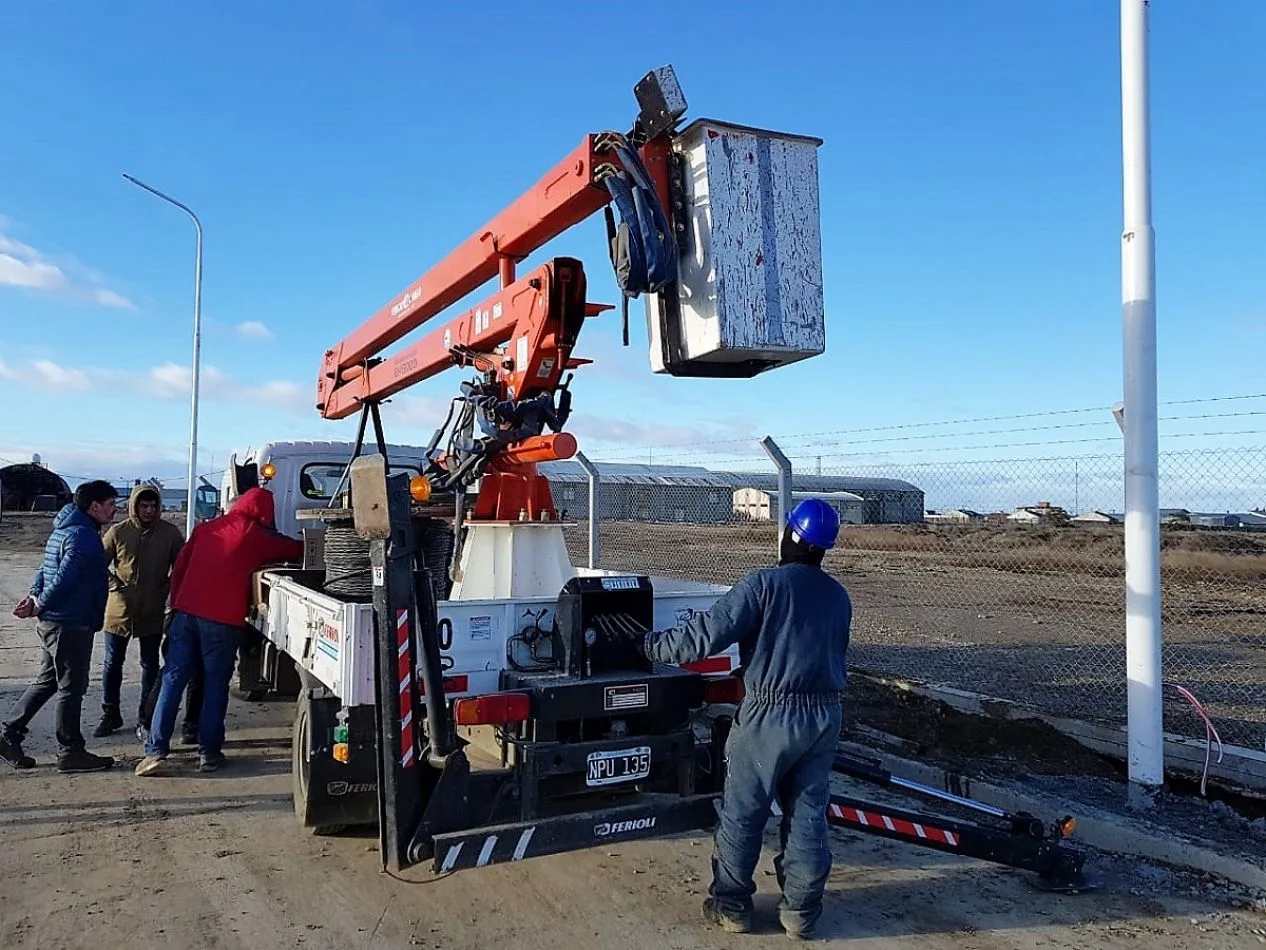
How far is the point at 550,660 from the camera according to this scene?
16.4ft

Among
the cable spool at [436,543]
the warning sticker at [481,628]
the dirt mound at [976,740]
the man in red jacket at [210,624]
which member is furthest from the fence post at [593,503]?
the warning sticker at [481,628]

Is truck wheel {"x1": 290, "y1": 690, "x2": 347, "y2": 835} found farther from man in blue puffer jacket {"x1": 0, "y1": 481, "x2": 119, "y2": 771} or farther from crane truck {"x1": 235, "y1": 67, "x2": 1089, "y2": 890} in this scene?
man in blue puffer jacket {"x1": 0, "y1": 481, "x2": 119, "y2": 771}

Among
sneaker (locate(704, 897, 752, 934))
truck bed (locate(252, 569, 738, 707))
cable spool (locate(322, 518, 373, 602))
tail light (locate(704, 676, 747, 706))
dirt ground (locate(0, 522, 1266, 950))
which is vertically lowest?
dirt ground (locate(0, 522, 1266, 950))

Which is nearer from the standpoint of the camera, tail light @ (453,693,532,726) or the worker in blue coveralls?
the worker in blue coveralls

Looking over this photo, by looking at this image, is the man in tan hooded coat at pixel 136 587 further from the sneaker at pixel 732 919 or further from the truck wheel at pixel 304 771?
the sneaker at pixel 732 919

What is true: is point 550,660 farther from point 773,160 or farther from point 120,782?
point 120,782

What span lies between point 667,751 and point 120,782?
3.78 meters

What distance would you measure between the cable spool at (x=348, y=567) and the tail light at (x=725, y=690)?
231cm

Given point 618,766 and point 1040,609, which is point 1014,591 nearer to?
point 1040,609

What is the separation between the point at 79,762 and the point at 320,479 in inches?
138

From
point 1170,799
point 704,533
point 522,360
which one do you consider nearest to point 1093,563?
point 704,533

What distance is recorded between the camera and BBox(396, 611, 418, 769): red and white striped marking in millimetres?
4238

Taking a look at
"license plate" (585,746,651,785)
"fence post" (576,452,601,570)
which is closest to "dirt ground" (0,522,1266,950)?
"license plate" (585,746,651,785)

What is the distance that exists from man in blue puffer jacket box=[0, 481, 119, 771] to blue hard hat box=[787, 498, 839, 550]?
4.90m
